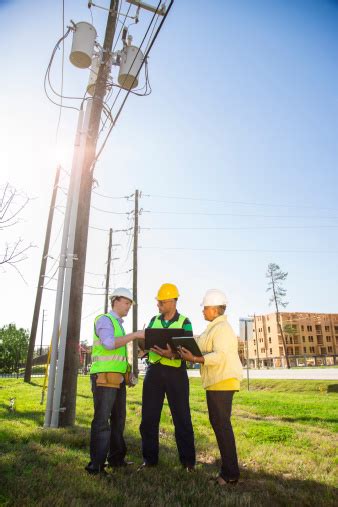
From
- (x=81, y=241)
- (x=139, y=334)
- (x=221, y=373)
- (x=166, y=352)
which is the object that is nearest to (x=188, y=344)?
(x=166, y=352)

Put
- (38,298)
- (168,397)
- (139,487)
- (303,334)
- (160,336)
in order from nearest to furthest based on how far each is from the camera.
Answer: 1. (139,487)
2. (160,336)
3. (168,397)
4. (38,298)
5. (303,334)

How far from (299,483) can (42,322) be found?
8069 cm

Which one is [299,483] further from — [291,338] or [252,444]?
[291,338]

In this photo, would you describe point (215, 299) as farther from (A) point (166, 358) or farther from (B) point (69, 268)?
(B) point (69, 268)

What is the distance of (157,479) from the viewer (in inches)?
144

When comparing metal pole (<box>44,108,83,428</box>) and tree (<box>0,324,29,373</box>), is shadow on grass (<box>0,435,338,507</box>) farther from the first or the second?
tree (<box>0,324,29,373</box>)

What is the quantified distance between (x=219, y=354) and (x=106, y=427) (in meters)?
1.44

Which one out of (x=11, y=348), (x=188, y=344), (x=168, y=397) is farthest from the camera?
(x=11, y=348)

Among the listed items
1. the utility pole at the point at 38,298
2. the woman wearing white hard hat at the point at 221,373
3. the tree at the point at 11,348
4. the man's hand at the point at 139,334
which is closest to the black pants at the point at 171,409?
the woman wearing white hard hat at the point at 221,373

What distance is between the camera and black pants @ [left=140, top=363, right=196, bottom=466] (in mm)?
4160

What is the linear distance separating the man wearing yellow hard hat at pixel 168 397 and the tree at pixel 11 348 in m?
50.5

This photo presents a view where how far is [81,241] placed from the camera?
276 inches

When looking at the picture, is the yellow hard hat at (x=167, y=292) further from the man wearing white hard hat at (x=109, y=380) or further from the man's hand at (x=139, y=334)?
the man's hand at (x=139, y=334)

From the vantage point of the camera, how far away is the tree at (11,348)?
5250 cm
